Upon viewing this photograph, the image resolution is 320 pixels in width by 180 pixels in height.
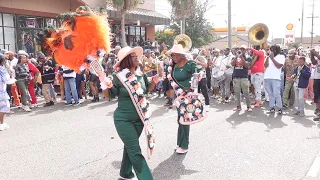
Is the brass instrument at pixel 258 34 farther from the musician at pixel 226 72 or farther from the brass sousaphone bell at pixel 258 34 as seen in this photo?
the musician at pixel 226 72

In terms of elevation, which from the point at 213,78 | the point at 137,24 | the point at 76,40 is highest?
the point at 137,24

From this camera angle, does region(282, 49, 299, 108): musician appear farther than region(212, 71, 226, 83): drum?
No

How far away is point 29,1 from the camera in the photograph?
1758 cm

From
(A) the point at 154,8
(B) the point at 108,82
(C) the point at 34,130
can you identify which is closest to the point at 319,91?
(B) the point at 108,82

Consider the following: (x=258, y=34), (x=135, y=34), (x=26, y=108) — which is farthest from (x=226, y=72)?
(x=135, y=34)

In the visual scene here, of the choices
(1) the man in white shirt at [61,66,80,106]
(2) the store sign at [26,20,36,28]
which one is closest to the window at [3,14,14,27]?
(2) the store sign at [26,20,36,28]

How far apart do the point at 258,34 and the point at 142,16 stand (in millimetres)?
15419

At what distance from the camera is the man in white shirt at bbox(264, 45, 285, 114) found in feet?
29.3

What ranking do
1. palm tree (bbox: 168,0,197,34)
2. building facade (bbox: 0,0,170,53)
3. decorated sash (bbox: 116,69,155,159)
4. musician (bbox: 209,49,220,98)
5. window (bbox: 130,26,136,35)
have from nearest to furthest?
decorated sash (bbox: 116,69,155,159)
musician (bbox: 209,49,220,98)
building facade (bbox: 0,0,170,53)
window (bbox: 130,26,136,35)
palm tree (bbox: 168,0,197,34)

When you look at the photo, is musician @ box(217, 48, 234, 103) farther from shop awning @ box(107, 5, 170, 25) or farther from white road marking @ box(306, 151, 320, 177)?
shop awning @ box(107, 5, 170, 25)

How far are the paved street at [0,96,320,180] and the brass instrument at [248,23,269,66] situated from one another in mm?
2093

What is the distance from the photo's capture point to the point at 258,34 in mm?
9664

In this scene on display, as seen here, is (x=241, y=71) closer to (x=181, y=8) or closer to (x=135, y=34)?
(x=135, y=34)

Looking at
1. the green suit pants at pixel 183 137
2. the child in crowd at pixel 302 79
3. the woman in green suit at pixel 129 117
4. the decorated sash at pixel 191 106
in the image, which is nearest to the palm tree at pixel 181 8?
the child in crowd at pixel 302 79
